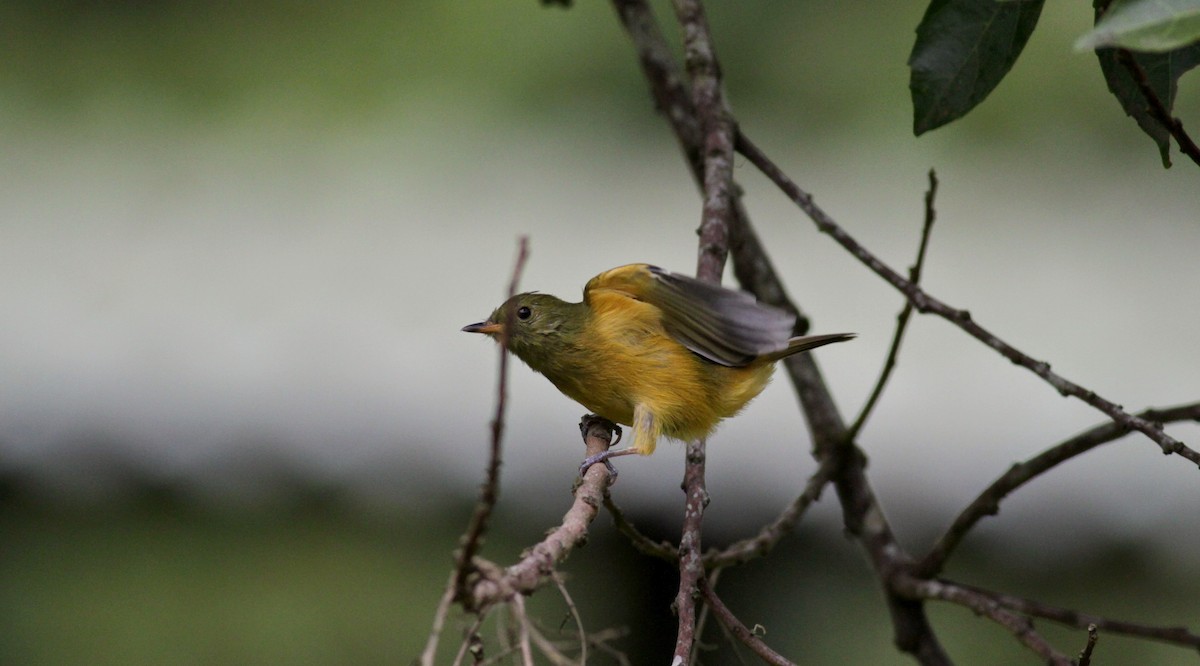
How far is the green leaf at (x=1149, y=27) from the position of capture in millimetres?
1140

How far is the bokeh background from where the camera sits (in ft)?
12.4

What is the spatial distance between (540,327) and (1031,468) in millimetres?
1000

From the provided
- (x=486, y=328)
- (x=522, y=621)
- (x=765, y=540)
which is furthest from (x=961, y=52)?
(x=522, y=621)

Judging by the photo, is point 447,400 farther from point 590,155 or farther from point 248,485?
point 590,155

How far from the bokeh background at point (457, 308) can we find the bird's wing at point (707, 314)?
1.31 meters

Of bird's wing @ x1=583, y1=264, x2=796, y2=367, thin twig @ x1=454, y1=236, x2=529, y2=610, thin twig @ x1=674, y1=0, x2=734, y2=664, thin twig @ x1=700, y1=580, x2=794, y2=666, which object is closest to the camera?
thin twig @ x1=454, y1=236, x2=529, y2=610

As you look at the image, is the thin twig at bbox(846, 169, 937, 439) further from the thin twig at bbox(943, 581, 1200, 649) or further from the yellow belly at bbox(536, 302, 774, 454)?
the thin twig at bbox(943, 581, 1200, 649)

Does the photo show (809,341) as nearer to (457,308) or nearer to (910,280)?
(910,280)

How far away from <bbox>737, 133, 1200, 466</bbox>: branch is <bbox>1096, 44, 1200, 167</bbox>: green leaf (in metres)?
0.38

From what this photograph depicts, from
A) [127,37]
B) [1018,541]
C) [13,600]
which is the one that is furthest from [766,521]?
[127,37]

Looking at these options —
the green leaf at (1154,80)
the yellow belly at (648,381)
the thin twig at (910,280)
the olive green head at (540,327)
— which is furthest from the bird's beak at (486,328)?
the green leaf at (1154,80)

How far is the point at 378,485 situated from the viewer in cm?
392

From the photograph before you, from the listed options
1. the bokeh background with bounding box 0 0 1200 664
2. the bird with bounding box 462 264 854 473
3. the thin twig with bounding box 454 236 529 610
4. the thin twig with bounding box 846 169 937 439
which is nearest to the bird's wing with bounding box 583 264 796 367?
the bird with bounding box 462 264 854 473

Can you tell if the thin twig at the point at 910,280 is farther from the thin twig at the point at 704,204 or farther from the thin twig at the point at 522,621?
the thin twig at the point at 522,621
